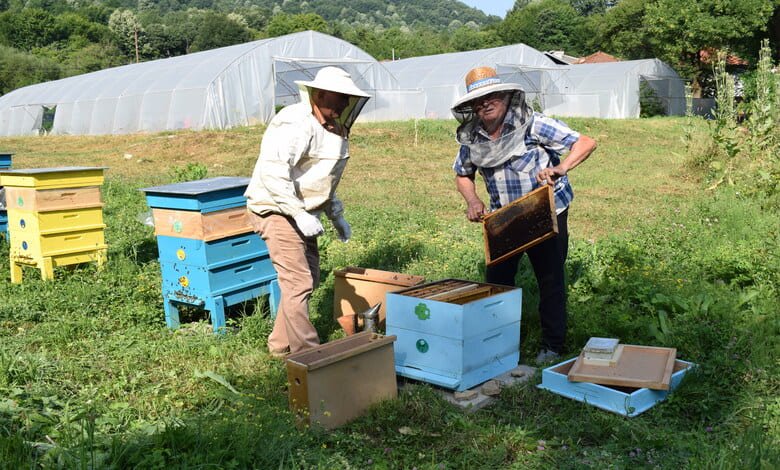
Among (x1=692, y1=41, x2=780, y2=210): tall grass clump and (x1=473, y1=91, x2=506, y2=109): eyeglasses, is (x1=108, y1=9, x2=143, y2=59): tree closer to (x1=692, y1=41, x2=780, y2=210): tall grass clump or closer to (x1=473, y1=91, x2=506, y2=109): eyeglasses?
(x1=692, y1=41, x2=780, y2=210): tall grass clump

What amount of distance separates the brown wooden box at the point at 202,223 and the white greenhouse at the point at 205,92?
17.5 metres

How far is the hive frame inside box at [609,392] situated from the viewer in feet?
12.0

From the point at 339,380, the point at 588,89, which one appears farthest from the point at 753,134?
the point at 588,89

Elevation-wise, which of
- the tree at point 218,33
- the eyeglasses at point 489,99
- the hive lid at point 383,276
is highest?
the tree at point 218,33

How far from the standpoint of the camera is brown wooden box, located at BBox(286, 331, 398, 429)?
340 centimetres

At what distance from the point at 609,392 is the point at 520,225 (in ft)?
3.68

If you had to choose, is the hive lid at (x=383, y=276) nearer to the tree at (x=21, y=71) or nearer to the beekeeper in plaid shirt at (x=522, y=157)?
the beekeeper in plaid shirt at (x=522, y=157)

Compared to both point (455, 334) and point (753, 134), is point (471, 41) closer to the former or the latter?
point (753, 134)

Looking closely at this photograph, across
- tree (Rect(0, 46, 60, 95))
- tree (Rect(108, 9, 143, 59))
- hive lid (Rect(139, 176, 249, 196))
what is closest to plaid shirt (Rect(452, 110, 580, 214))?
hive lid (Rect(139, 176, 249, 196))

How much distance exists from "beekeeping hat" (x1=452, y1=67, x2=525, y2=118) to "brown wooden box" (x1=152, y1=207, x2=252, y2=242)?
1.88 meters

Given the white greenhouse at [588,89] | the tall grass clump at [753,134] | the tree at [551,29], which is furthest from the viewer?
the tree at [551,29]

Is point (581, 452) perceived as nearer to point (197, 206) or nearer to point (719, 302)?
point (719, 302)

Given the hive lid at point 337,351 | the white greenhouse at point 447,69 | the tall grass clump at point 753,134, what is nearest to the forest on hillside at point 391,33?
the white greenhouse at point 447,69

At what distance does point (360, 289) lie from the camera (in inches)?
204
